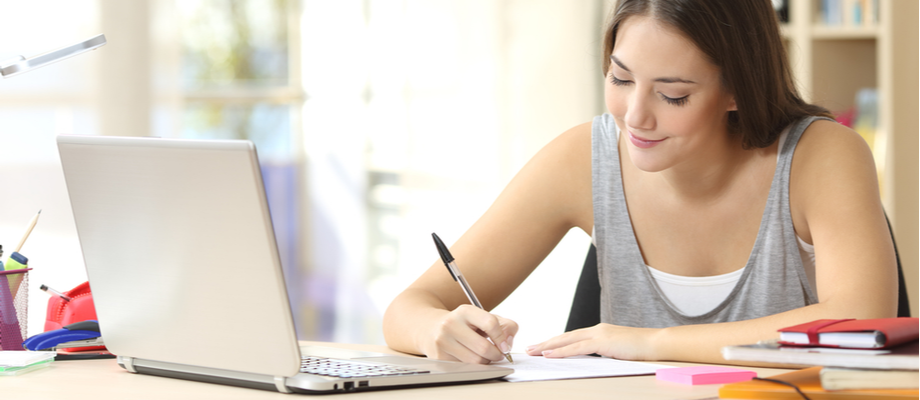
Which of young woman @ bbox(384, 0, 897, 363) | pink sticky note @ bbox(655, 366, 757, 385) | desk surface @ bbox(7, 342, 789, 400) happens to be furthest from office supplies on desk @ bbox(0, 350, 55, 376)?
pink sticky note @ bbox(655, 366, 757, 385)

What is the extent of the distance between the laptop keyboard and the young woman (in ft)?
0.42

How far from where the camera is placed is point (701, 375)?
82 centimetres

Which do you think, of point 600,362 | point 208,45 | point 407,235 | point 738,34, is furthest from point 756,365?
point 208,45

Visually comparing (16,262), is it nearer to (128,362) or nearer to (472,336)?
(128,362)

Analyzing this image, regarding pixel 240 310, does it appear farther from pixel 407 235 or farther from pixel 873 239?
pixel 407 235

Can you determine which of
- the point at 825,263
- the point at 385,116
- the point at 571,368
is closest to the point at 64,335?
the point at 571,368

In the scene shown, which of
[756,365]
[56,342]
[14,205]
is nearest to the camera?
[756,365]

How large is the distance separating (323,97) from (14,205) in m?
1.03

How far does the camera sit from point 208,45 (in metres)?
2.96

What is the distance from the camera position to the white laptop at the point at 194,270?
0.70 meters

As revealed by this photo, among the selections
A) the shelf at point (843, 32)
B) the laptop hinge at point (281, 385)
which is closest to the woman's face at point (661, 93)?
the laptop hinge at point (281, 385)

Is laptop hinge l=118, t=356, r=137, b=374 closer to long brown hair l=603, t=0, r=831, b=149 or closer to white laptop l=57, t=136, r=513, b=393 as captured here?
white laptop l=57, t=136, r=513, b=393

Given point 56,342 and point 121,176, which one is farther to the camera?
point 56,342

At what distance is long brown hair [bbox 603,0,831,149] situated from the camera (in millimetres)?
1110
